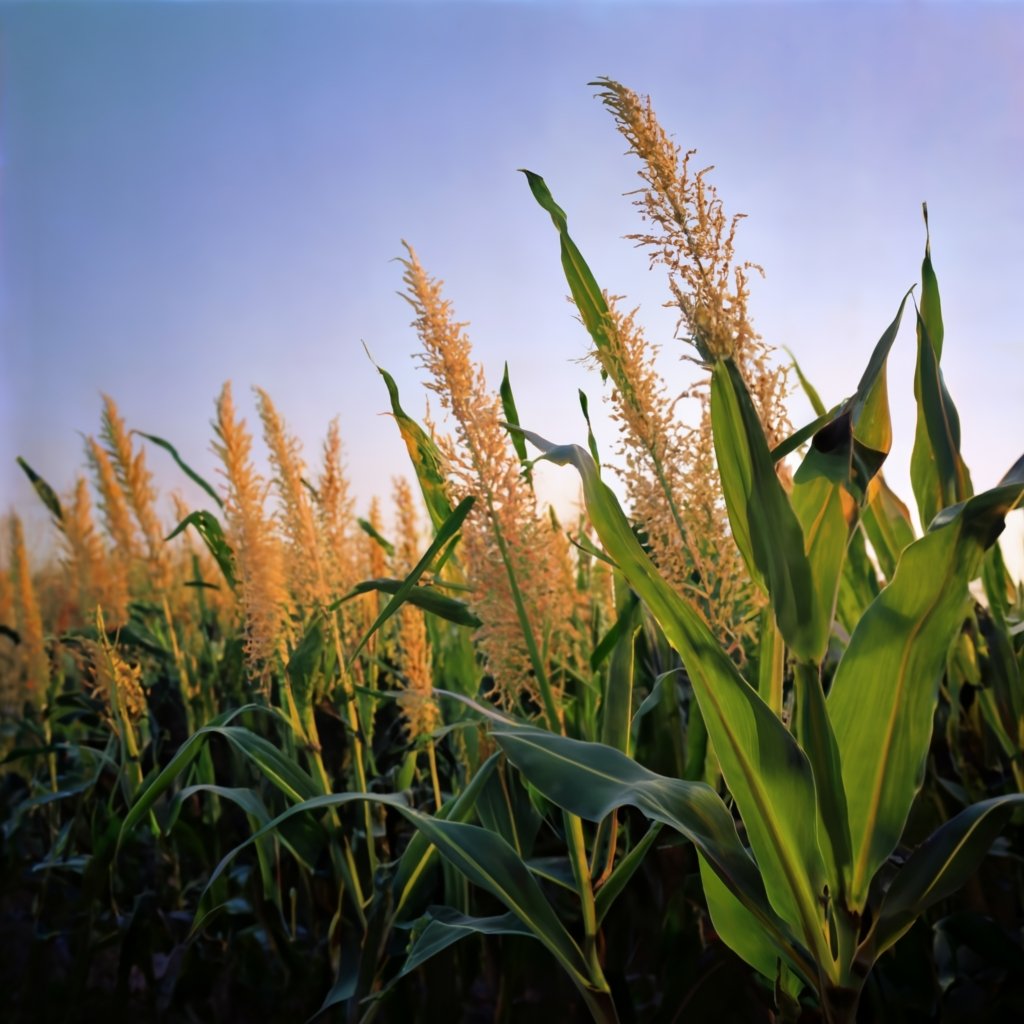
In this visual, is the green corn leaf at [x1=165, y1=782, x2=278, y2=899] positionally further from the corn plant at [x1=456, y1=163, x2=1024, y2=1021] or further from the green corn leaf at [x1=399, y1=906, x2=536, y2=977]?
the corn plant at [x1=456, y1=163, x2=1024, y2=1021]

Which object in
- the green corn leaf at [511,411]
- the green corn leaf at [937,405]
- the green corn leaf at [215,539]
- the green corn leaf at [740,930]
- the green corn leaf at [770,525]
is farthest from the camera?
the green corn leaf at [215,539]

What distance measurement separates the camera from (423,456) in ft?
3.12

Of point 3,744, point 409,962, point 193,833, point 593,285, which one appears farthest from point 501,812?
point 3,744

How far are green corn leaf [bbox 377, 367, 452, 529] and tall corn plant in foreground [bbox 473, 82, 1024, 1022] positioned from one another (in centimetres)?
25

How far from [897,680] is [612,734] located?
26 cm

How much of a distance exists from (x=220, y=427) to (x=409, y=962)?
66 centimetres

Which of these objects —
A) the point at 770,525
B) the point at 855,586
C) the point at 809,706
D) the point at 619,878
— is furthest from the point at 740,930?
the point at 855,586

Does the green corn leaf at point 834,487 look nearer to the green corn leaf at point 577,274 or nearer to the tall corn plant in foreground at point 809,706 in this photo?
the tall corn plant in foreground at point 809,706

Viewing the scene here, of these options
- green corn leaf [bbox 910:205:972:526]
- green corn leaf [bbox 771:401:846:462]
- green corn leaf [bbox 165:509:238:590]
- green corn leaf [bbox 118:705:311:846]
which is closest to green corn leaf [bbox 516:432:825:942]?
green corn leaf [bbox 771:401:846:462]

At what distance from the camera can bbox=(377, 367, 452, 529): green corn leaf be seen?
0.90 metres

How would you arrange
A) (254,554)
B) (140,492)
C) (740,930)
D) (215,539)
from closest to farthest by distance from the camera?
(740,930), (254,554), (215,539), (140,492)

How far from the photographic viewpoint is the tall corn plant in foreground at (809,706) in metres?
0.59

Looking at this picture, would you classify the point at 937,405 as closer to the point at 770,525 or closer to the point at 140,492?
the point at 770,525

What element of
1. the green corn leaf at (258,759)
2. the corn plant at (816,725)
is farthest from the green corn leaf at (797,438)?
the green corn leaf at (258,759)
